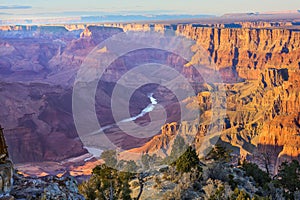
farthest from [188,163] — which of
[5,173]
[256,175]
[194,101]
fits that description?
[194,101]

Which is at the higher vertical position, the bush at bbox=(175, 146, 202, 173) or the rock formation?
the rock formation

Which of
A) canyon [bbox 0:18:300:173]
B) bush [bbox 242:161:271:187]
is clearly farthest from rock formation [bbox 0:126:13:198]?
canyon [bbox 0:18:300:173]

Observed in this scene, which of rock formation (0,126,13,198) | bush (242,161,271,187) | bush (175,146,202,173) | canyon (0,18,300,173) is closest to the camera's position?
rock formation (0,126,13,198)

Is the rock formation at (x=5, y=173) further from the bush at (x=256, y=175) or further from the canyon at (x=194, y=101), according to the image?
the canyon at (x=194, y=101)

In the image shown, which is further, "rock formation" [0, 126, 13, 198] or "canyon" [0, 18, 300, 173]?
"canyon" [0, 18, 300, 173]

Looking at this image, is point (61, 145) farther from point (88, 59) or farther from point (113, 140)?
point (88, 59)

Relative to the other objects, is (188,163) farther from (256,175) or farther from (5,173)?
(5,173)

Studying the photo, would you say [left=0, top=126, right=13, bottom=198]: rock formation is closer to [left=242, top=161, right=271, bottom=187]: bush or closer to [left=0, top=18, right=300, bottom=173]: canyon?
[left=242, top=161, right=271, bottom=187]: bush

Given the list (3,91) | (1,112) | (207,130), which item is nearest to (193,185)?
(207,130)
